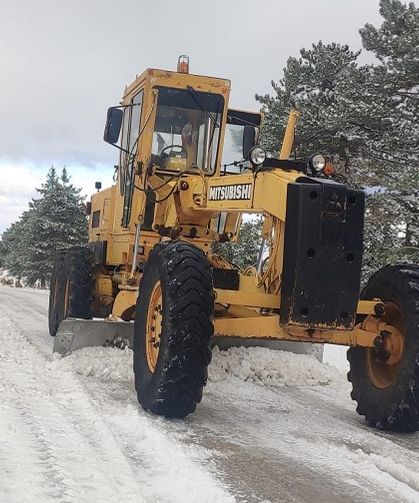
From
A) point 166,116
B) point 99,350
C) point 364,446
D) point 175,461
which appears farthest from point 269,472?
point 166,116

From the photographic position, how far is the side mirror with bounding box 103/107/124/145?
7246mm

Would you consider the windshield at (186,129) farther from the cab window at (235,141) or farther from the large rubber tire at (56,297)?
the large rubber tire at (56,297)

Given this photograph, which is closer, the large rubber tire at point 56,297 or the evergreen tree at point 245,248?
the large rubber tire at point 56,297

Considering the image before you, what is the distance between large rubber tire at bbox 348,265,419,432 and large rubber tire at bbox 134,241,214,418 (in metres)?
1.46

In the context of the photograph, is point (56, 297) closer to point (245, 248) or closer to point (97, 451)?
point (97, 451)

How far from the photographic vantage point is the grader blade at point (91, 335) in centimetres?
675

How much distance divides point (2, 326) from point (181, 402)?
5976mm

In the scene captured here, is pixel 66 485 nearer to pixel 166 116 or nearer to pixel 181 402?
pixel 181 402

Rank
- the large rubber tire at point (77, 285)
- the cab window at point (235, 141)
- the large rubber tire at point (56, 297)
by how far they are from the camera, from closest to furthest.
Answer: the cab window at point (235, 141), the large rubber tire at point (77, 285), the large rubber tire at point (56, 297)

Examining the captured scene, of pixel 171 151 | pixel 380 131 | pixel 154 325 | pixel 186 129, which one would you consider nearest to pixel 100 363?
pixel 154 325

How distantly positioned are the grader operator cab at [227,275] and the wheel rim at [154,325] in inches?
0.4

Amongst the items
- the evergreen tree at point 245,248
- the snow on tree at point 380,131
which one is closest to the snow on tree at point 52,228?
the evergreen tree at point 245,248

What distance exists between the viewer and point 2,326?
9.74m

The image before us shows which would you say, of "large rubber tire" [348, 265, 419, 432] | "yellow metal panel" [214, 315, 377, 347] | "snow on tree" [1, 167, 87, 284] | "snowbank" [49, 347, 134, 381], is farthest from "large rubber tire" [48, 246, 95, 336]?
"snow on tree" [1, 167, 87, 284]
